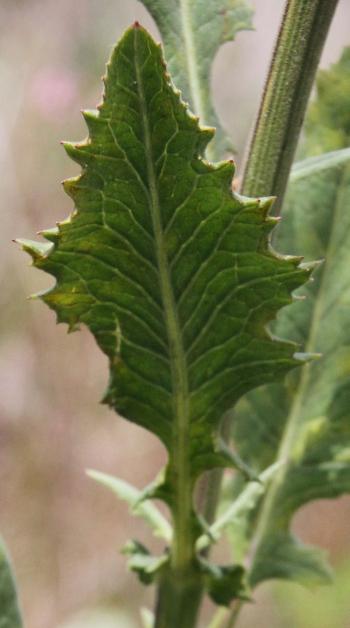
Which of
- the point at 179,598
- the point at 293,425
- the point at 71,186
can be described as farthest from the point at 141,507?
the point at 71,186

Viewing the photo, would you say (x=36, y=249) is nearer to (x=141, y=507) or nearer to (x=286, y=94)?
(x=286, y=94)

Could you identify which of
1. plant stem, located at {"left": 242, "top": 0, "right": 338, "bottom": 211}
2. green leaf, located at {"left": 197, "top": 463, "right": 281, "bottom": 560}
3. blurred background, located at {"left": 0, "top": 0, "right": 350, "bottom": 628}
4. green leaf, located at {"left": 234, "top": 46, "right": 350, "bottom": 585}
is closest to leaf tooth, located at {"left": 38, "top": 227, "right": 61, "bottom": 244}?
plant stem, located at {"left": 242, "top": 0, "right": 338, "bottom": 211}

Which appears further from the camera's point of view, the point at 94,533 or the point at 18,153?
the point at 18,153

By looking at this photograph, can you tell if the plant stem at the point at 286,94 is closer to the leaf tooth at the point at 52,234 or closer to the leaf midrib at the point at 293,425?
the leaf tooth at the point at 52,234

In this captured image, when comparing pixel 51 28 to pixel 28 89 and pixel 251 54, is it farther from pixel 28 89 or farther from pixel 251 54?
pixel 251 54

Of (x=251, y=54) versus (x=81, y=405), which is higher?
(x=251, y=54)

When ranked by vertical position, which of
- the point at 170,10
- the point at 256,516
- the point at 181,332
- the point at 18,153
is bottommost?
the point at 256,516

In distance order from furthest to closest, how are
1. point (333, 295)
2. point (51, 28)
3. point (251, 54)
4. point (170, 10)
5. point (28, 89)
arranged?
1. point (251, 54)
2. point (51, 28)
3. point (28, 89)
4. point (333, 295)
5. point (170, 10)

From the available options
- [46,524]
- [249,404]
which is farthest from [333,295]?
[46,524]
